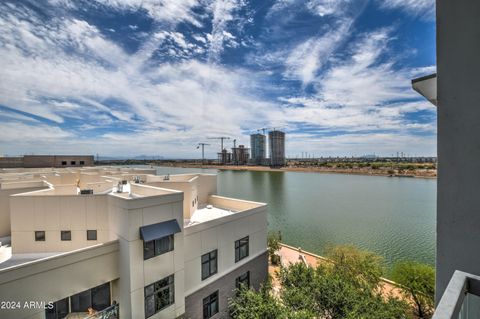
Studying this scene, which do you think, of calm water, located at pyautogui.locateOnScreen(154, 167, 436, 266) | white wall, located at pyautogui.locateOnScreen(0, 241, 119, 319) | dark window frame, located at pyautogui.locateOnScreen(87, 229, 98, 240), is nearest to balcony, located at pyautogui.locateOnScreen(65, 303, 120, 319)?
white wall, located at pyautogui.locateOnScreen(0, 241, 119, 319)

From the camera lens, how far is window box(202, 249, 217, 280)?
902 cm

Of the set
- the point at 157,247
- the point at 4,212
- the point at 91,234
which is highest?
the point at 4,212

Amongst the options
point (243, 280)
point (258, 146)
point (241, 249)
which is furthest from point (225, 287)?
point (258, 146)

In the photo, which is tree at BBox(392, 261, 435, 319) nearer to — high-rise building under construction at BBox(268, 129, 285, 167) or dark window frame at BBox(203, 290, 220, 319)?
dark window frame at BBox(203, 290, 220, 319)

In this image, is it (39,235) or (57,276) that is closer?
(57,276)

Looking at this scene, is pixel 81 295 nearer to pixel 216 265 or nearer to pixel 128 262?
pixel 128 262

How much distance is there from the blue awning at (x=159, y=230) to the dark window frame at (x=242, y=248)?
3624 millimetres

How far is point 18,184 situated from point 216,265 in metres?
9.33

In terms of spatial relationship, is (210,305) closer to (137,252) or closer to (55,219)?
(137,252)

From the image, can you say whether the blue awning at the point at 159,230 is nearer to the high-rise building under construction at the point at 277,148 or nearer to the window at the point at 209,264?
the window at the point at 209,264

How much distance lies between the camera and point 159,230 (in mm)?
7145

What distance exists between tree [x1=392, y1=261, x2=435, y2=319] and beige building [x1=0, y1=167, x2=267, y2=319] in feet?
25.7

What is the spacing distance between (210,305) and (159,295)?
267cm

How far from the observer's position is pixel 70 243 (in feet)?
25.9
